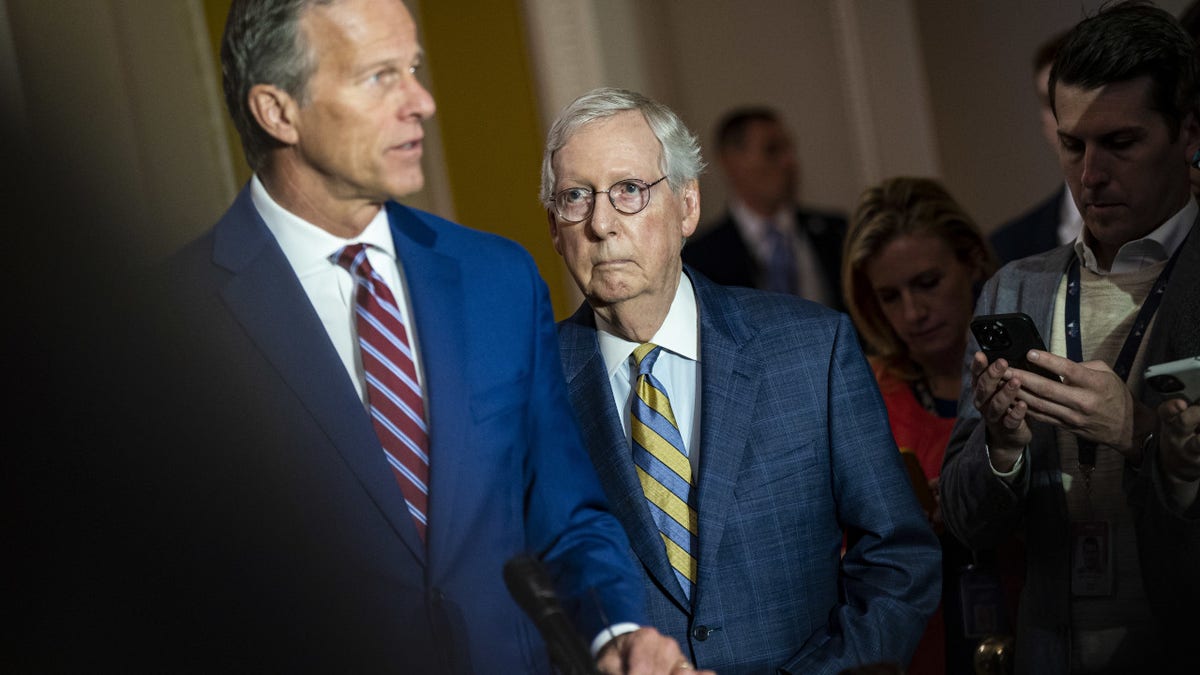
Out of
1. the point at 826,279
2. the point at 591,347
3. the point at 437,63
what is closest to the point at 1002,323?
the point at 591,347

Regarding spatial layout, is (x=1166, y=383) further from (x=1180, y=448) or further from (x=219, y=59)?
(x=219, y=59)

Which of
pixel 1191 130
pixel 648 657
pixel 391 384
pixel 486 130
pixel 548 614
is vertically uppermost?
pixel 486 130

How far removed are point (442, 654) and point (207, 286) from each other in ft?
1.48

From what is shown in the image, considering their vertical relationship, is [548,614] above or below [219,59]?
below

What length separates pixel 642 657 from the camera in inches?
53.7

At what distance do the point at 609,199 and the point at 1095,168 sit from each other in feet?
2.27

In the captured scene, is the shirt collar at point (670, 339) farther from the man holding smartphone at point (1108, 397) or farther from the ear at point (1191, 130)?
the ear at point (1191, 130)

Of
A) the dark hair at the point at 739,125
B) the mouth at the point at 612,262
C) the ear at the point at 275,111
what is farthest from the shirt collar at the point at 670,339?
the dark hair at the point at 739,125

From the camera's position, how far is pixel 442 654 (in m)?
1.39

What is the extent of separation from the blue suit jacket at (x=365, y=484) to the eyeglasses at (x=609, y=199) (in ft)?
0.72

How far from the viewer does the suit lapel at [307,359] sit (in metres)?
1.36

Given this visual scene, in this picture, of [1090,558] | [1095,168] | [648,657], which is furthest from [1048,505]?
[648,657]

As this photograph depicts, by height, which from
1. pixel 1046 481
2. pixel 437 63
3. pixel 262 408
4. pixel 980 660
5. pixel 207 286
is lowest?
pixel 980 660

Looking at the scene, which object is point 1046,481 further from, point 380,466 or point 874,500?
point 380,466
